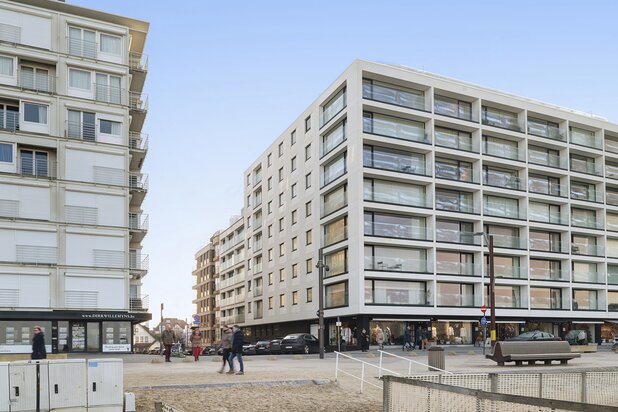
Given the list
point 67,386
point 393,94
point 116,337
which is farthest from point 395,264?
point 67,386

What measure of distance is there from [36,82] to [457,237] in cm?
3152

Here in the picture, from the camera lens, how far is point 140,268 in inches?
1811

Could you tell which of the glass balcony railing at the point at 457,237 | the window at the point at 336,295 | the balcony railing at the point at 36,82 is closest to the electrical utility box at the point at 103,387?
the balcony railing at the point at 36,82

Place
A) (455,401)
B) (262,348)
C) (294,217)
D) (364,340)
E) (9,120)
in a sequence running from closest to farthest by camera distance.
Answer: (455,401), (9,120), (364,340), (262,348), (294,217)

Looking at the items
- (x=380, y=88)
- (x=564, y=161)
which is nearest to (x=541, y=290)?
(x=564, y=161)

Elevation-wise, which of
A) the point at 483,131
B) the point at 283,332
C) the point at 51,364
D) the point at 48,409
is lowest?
the point at 283,332

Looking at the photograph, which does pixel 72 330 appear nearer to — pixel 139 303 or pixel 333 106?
pixel 139 303

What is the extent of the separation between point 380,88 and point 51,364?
1652 inches

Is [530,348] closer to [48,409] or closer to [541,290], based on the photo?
[48,409]

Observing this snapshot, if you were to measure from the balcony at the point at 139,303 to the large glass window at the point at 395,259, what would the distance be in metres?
15.1

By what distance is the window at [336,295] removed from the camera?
49.5 metres

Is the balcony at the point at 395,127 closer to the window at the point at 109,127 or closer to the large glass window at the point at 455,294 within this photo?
the large glass window at the point at 455,294

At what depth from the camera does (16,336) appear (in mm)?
38094

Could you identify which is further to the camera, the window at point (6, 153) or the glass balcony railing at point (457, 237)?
the glass balcony railing at point (457, 237)
